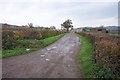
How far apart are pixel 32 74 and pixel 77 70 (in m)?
2.84

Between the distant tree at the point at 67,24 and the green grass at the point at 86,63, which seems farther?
the distant tree at the point at 67,24

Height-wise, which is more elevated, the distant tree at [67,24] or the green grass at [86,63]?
the distant tree at [67,24]

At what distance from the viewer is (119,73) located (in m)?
8.00

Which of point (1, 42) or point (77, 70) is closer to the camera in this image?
point (77, 70)

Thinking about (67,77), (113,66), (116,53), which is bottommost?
(67,77)

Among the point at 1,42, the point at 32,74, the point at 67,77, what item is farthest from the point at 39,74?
the point at 1,42

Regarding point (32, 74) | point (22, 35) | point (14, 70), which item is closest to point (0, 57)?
point (14, 70)

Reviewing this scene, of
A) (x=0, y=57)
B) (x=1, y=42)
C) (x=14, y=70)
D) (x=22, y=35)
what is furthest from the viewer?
(x=22, y=35)

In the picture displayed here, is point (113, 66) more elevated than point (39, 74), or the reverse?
point (113, 66)

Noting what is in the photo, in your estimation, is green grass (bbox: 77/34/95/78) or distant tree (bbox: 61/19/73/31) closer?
green grass (bbox: 77/34/95/78)

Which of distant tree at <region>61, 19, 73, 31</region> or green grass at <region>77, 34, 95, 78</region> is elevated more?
distant tree at <region>61, 19, 73, 31</region>

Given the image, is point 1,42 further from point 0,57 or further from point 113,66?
point 113,66

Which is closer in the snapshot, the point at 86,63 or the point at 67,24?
the point at 86,63

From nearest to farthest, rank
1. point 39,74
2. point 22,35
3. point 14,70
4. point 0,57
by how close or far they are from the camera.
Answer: point 39,74, point 14,70, point 0,57, point 22,35
